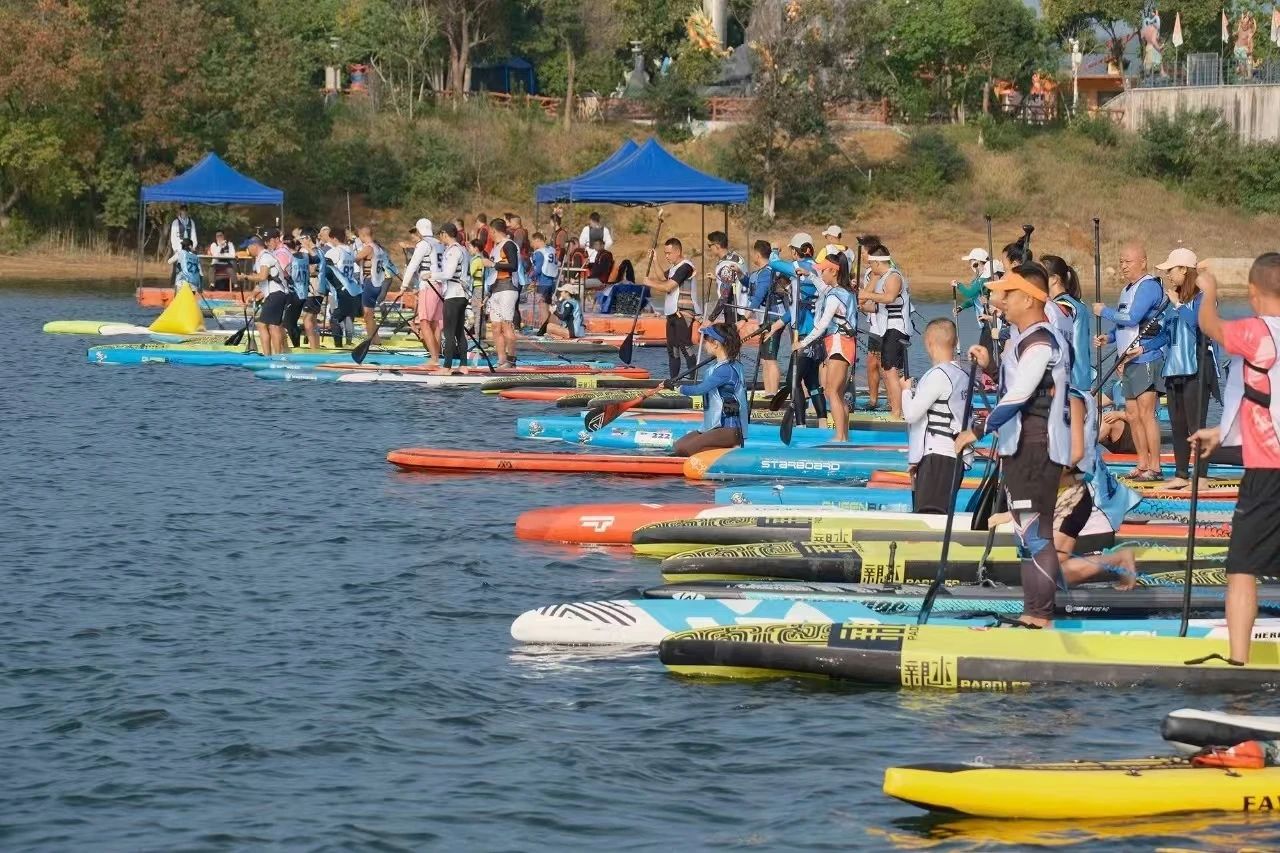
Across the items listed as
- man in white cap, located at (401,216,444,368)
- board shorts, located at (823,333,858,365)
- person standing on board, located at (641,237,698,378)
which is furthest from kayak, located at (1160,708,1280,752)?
man in white cap, located at (401,216,444,368)

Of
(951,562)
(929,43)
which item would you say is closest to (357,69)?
(929,43)

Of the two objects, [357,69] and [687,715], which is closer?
[687,715]

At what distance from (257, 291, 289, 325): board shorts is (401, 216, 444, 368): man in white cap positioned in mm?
2102

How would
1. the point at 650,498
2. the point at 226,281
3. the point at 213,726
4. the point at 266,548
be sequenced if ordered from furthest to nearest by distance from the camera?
the point at 226,281 → the point at 650,498 → the point at 266,548 → the point at 213,726

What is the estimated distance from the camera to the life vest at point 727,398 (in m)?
16.0

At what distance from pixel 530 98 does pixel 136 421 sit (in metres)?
45.2

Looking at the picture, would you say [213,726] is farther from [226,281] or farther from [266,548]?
[226,281]

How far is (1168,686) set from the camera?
381 inches

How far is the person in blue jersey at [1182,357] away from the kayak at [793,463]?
1252mm

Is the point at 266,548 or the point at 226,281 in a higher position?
the point at 226,281

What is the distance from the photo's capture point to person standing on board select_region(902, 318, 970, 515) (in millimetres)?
11547

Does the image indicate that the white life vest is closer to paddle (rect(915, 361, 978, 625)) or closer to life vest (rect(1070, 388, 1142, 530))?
life vest (rect(1070, 388, 1142, 530))

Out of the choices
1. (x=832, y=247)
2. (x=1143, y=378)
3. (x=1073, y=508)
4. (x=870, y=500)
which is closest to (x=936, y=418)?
(x=1073, y=508)

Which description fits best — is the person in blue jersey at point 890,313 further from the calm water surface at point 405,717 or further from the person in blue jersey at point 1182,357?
the calm water surface at point 405,717
